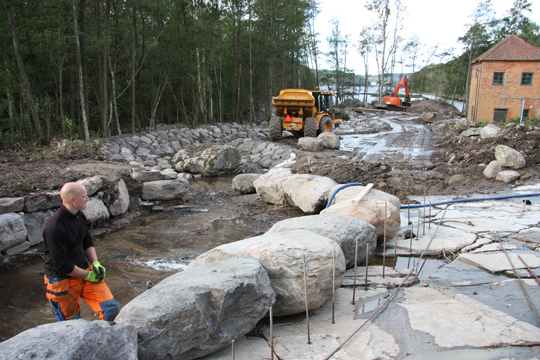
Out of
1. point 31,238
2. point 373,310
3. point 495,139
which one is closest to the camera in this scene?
point 373,310

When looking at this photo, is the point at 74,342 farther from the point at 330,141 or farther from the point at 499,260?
the point at 330,141

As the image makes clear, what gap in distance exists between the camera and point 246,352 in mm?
2816

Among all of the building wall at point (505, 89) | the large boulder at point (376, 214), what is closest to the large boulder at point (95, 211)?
the large boulder at point (376, 214)

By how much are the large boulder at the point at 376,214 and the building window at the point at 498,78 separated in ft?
82.5

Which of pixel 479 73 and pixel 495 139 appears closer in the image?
pixel 495 139

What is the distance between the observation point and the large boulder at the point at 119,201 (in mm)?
7008

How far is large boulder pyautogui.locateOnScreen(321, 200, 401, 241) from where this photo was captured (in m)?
5.36

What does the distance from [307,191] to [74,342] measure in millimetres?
5660

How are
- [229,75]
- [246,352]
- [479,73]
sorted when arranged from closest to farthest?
[246,352], [479,73], [229,75]

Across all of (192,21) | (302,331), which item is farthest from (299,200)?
(192,21)

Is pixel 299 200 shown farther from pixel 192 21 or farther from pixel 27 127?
pixel 192 21

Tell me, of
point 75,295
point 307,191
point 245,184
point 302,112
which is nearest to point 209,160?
point 245,184

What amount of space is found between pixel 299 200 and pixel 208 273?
451cm

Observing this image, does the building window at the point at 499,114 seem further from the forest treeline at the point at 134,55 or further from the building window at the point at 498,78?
the forest treeline at the point at 134,55
